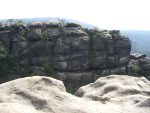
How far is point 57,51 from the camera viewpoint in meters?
97.2

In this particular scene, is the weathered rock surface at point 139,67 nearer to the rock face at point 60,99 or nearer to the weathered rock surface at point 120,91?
the weathered rock surface at point 120,91

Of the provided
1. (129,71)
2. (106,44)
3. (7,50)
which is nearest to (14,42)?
(7,50)

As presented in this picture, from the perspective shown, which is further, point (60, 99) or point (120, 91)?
point (120, 91)

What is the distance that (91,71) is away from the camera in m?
101

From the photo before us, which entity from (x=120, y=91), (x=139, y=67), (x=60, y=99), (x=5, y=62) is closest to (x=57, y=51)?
(x=5, y=62)

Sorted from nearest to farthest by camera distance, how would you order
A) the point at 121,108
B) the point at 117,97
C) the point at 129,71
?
1. the point at 121,108
2. the point at 117,97
3. the point at 129,71

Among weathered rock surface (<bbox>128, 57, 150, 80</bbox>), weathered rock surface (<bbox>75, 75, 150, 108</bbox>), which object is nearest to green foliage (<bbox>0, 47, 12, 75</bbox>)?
weathered rock surface (<bbox>128, 57, 150, 80</bbox>)

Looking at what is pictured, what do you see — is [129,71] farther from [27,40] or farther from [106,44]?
[27,40]

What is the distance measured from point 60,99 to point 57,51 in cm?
8239

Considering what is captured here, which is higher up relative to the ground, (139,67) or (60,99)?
(60,99)

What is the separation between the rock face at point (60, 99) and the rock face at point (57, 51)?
76447 millimetres

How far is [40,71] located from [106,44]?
20.2 m

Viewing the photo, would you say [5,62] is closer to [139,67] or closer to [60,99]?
[139,67]

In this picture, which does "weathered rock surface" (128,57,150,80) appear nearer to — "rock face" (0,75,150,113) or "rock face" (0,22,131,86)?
"rock face" (0,22,131,86)
